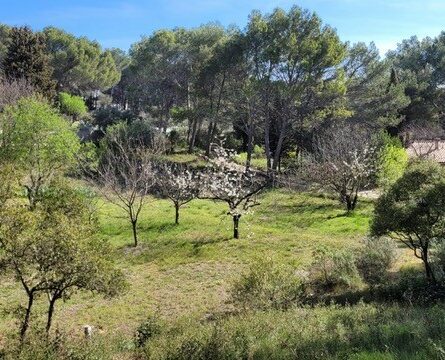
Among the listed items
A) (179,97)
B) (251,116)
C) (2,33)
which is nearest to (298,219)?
(251,116)

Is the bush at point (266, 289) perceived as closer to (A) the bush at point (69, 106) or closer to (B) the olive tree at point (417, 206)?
(B) the olive tree at point (417, 206)

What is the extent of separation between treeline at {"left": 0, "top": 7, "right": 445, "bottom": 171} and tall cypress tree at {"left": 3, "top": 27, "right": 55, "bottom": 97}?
82 mm

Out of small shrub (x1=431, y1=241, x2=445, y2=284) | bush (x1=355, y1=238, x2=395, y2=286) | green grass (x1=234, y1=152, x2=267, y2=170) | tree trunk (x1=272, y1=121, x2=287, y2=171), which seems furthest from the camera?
green grass (x1=234, y1=152, x2=267, y2=170)

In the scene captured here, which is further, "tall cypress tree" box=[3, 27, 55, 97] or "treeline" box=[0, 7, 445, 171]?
"tall cypress tree" box=[3, 27, 55, 97]

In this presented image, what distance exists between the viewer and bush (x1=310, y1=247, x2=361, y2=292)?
45.7ft

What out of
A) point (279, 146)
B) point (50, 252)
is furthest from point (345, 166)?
Result: point (50, 252)

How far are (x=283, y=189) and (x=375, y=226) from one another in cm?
1937

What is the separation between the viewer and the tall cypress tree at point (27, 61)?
3853 centimetres

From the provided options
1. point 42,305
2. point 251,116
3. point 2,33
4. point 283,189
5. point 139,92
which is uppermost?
point 2,33

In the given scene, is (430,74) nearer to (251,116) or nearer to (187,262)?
(251,116)

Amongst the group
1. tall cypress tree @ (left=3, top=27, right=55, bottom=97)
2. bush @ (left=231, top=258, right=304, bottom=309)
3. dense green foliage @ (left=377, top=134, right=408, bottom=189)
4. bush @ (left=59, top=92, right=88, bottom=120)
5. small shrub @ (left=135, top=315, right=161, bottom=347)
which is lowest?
small shrub @ (left=135, top=315, right=161, bottom=347)

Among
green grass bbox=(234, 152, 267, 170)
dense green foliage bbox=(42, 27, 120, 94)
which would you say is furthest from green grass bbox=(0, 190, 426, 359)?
dense green foliage bbox=(42, 27, 120, 94)

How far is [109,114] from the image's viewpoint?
39.9 metres

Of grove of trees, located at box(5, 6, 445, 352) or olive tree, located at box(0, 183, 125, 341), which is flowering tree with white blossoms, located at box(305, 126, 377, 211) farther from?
olive tree, located at box(0, 183, 125, 341)
